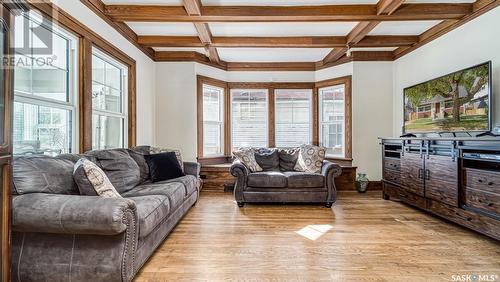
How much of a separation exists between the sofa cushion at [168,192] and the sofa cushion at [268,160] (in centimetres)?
174

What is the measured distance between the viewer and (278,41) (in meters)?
4.22

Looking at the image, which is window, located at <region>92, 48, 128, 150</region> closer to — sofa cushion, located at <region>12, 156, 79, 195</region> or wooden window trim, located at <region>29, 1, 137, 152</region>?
wooden window trim, located at <region>29, 1, 137, 152</region>

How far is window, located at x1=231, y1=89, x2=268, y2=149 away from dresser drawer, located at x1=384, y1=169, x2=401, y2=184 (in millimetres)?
2442

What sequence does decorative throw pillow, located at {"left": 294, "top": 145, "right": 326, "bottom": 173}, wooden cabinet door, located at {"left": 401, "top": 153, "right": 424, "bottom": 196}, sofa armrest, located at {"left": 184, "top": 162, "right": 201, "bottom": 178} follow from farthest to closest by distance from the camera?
decorative throw pillow, located at {"left": 294, "top": 145, "right": 326, "bottom": 173}
sofa armrest, located at {"left": 184, "top": 162, "right": 201, "bottom": 178}
wooden cabinet door, located at {"left": 401, "top": 153, "right": 424, "bottom": 196}

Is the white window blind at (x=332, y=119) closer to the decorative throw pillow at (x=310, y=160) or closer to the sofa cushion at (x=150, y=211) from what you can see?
the decorative throw pillow at (x=310, y=160)

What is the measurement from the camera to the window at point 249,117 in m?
5.71

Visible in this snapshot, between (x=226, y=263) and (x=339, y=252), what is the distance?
1070 millimetres

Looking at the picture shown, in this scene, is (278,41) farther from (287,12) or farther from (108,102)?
(108,102)

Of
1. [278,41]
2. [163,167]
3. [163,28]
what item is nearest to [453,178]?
[278,41]

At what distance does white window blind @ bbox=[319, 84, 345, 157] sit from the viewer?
5.32 m

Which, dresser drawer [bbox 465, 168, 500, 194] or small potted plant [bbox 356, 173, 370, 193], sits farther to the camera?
small potted plant [bbox 356, 173, 370, 193]

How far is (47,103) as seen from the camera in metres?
2.53

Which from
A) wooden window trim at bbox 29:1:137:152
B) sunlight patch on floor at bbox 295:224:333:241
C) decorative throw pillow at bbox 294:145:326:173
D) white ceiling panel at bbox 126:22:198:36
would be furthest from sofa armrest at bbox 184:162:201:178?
white ceiling panel at bbox 126:22:198:36

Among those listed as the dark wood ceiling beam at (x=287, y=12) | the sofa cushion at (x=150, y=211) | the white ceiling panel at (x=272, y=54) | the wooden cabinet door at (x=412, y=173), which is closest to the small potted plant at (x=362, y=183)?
the wooden cabinet door at (x=412, y=173)
